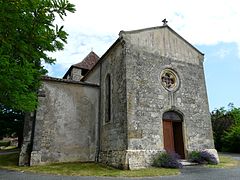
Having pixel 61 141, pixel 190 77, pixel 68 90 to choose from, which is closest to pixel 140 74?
pixel 190 77

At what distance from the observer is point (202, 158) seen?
12266mm

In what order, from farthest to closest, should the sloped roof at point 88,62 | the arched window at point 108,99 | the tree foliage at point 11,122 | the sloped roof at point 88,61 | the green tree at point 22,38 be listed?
the tree foliage at point 11,122 < the sloped roof at point 88,61 < the sloped roof at point 88,62 < the arched window at point 108,99 < the green tree at point 22,38

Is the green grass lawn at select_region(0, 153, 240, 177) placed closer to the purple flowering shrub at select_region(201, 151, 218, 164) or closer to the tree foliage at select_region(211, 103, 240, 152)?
the purple flowering shrub at select_region(201, 151, 218, 164)

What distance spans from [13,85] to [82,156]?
10685 mm

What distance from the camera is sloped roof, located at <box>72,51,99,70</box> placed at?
23.6m

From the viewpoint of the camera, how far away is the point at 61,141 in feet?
44.1

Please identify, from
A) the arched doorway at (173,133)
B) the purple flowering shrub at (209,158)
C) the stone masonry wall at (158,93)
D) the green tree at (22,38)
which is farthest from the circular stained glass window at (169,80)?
the green tree at (22,38)

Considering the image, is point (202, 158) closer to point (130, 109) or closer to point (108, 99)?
point (130, 109)

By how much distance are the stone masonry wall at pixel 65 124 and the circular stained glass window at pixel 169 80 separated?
4721mm

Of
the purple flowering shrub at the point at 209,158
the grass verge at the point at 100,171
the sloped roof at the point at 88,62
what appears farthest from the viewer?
the sloped roof at the point at 88,62

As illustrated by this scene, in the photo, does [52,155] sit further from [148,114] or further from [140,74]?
[140,74]

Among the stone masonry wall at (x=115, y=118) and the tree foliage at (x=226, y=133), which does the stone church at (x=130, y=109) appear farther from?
the tree foliage at (x=226, y=133)

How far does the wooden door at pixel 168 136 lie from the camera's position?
12398 mm

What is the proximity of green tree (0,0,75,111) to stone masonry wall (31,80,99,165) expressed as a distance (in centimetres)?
931
